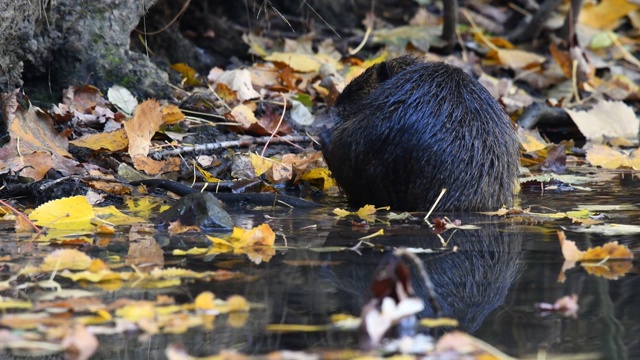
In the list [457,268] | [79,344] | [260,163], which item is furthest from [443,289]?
[260,163]

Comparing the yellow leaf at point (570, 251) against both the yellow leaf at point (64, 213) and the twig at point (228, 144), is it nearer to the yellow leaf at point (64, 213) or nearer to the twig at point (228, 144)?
the yellow leaf at point (64, 213)

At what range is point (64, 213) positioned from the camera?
10.9 ft

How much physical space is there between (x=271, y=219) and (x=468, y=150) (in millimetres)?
855

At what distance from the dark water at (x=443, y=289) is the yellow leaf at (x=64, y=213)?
42cm

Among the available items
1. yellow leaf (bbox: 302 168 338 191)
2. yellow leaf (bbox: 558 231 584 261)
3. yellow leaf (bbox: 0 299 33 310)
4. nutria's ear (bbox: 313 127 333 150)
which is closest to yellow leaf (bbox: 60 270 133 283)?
yellow leaf (bbox: 0 299 33 310)

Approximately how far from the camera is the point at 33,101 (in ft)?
16.0

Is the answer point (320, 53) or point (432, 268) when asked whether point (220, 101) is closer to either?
point (320, 53)

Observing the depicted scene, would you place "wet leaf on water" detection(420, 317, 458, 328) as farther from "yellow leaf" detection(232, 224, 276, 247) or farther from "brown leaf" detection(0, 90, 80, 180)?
"brown leaf" detection(0, 90, 80, 180)

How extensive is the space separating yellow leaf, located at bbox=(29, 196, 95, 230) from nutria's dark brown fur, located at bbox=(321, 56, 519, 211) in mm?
1188

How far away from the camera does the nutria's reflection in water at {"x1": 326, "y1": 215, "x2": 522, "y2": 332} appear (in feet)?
7.72

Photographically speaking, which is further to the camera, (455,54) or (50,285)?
(455,54)

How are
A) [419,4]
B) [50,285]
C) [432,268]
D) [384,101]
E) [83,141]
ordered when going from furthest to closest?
1. [419,4]
2. [83,141]
3. [384,101]
4. [432,268]
5. [50,285]

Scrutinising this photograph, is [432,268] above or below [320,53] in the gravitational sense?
below

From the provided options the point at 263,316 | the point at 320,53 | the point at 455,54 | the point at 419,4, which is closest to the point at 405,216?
the point at 263,316
